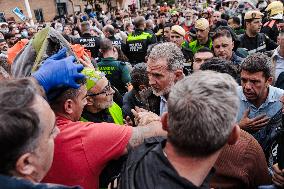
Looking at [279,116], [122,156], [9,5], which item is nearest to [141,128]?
[122,156]

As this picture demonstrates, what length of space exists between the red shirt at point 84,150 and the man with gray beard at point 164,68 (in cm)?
110

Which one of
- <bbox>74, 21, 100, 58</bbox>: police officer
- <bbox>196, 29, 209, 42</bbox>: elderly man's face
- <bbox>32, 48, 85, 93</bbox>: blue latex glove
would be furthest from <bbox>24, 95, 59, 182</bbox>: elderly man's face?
<bbox>74, 21, 100, 58</bbox>: police officer

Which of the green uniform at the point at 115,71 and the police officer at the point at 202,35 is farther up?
the police officer at the point at 202,35

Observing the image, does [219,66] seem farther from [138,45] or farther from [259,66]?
[138,45]

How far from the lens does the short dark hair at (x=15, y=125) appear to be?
1.06 m

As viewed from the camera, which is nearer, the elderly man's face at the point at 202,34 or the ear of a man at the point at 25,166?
the ear of a man at the point at 25,166

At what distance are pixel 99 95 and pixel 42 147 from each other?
3.48 ft

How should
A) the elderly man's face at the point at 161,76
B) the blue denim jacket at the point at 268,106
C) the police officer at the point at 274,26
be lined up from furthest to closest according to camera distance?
the police officer at the point at 274,26
the elderly man's face at the point at 161,76
the blue denim jacket at the point at 268,106

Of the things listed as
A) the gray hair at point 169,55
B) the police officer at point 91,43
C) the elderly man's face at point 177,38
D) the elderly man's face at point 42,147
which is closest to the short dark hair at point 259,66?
the gray hair at point 169,55

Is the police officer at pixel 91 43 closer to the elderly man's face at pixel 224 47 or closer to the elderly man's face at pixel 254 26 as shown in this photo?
the elderly man's face at pixel 254 26

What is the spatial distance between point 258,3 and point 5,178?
36.9 ft

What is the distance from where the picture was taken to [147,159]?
4.00 ft

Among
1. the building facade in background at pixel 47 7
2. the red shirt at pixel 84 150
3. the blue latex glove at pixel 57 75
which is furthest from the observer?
the building facade in background at pixel 47 7

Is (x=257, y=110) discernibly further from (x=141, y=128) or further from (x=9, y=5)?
(x=9, y=5)
